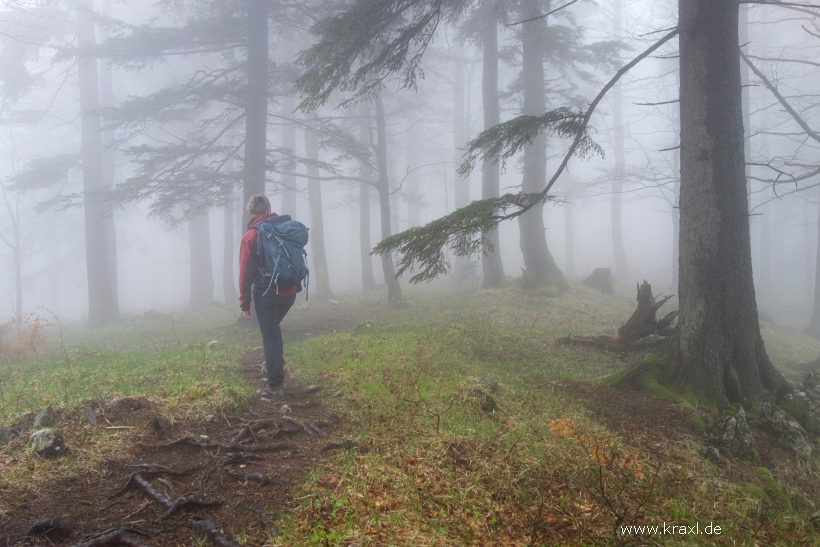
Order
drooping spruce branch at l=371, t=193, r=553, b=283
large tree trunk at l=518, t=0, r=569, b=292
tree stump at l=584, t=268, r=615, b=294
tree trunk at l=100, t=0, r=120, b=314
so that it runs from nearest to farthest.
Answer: drooping spruce branch at l=371, t=193, r=553, b=283, large tree trunk at l=518, t=0, r=569, b=292, tree stump at l=584, t=268, r=615, b=294, tree trunk at l=100, t=0, r=120, b=314

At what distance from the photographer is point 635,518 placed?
10.4 ft

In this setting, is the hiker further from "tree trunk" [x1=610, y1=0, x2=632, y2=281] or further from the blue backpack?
"tree trunk" [x1=610, y1=0, x2=632, y2=281]

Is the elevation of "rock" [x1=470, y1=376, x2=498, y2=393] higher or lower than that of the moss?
higher

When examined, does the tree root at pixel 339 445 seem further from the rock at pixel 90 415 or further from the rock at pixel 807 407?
the rock at pixel 807 407

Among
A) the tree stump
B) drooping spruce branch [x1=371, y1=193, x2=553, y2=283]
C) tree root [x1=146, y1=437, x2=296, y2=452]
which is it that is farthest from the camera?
the tree stump

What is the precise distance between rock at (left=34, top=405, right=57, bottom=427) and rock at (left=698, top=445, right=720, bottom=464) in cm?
586

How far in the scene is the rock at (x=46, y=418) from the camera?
3.99 meters

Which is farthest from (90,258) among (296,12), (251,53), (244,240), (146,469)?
(146,469)

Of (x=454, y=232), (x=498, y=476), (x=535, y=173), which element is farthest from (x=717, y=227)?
(x=535, y=173)

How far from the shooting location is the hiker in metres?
5.57

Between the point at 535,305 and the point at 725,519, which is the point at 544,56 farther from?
the point at 725,519

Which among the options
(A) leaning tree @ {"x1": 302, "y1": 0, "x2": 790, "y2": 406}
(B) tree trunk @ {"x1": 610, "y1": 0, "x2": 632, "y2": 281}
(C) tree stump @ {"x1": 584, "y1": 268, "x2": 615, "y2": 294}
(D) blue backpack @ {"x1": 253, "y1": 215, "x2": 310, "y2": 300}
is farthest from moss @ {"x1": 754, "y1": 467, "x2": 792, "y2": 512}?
(B) tree trunk @ {"x1": 610, "y1": 0, "x2": 632, "y2": 281}

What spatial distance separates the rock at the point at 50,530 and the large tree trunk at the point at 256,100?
10382 millimetres

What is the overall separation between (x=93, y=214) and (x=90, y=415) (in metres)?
16.7
